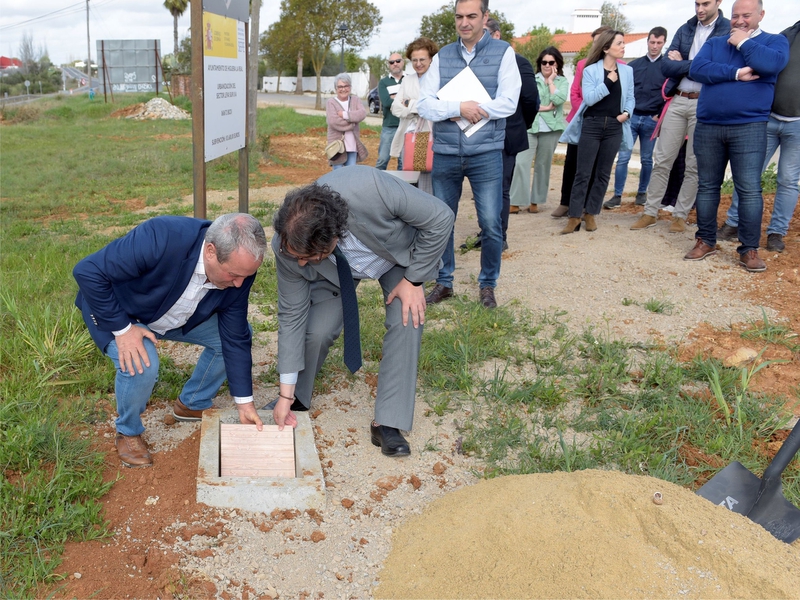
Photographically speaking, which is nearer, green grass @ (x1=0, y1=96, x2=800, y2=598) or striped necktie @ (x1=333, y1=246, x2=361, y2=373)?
green grass @ (x1=0, y1=96, x2=800, y2=598)

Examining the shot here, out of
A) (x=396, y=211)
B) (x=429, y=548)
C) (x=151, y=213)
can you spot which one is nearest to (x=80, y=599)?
(x=429, y=548)

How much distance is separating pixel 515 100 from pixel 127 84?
4272 cm

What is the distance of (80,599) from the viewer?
7.34 ft

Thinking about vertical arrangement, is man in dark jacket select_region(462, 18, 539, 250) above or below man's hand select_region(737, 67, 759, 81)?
below

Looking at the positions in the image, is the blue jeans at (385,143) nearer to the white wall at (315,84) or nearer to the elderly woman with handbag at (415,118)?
the elderly woman with handbag at (415,118)

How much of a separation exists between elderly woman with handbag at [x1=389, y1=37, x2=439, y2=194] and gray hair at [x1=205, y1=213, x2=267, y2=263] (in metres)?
3.11

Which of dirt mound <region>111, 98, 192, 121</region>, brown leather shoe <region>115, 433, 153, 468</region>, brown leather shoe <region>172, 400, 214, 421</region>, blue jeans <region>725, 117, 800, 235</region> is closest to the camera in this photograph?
brown leather shoe <region>115, 433, 153, 468</region>

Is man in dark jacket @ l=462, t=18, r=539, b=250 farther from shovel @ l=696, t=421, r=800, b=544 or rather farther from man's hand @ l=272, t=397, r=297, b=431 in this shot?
shovel @ l=696, t=421, r=800, b=544

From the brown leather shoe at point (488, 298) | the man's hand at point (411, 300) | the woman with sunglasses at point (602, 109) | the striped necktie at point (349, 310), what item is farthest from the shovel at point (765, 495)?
the woman with sunglasses at point (602, 109)

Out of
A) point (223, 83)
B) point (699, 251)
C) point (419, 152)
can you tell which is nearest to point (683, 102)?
point (699, 251)

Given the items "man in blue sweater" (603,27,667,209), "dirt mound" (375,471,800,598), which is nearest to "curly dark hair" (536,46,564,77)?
"man in blue sweater" (603,27,667,209)

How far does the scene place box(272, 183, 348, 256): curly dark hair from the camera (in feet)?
8.03

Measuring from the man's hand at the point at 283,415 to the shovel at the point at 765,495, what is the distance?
6.03 feet

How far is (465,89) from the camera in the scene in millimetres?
4758
